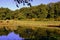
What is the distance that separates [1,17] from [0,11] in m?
5.45

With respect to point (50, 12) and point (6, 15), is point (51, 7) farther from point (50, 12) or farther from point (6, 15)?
point (6, 15)

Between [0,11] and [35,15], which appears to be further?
[0,11]

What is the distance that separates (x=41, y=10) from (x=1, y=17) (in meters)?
15.8

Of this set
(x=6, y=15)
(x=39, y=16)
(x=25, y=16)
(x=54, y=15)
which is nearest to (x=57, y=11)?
(x=54, y=15)

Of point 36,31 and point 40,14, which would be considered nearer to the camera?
point 36,31

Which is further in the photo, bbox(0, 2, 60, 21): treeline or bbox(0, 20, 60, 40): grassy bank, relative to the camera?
bbox(0, 2, 60, 21): treeline

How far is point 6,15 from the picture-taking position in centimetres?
7725

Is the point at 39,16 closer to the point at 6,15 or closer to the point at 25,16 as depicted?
the point at 25,16

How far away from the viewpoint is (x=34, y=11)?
251 ft

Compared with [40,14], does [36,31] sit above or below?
above

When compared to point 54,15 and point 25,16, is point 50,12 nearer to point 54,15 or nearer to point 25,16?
point 54,15

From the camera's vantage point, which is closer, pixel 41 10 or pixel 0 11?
pixel 41 10

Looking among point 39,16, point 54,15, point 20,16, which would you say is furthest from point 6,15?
point 54,15

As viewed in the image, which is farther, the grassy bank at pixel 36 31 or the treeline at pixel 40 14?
the treeline at pixel 40 14
